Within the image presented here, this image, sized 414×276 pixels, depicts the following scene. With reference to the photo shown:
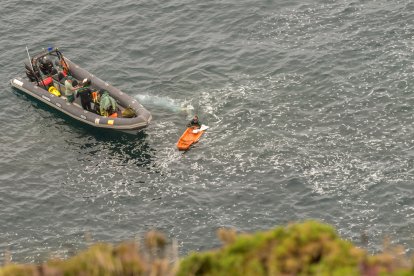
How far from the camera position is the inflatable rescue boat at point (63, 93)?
48.5 m

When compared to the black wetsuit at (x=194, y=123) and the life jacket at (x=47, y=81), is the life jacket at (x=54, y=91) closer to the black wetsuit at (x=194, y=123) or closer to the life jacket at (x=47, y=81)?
the life jacket at (x=47, y=81)

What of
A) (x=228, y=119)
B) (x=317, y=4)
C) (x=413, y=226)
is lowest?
(x=413, y=226)

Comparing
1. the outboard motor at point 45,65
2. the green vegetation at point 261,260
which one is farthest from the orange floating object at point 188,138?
the green vegetation at point 261,260

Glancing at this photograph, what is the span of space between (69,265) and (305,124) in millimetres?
28446

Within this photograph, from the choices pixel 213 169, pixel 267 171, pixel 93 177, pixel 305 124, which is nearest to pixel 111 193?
pixel 93 177

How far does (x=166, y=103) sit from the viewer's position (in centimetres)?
5156

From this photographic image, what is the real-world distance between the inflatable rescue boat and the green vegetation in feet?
89.6

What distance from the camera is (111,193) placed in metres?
43.3

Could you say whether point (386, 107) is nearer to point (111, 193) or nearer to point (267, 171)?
point (267, 171)

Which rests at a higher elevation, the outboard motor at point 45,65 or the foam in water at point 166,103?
the outboard motor at point 45,65

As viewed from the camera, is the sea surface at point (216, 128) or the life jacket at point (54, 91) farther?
the life jacket at point (54, 91)

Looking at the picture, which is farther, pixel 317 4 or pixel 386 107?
pixel 317 4

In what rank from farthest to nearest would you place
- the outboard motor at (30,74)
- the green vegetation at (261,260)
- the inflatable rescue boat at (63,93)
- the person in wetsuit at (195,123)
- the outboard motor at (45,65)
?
the outboard motor at (45,65) → the outboard motor at (30,74) → the inflatable rescue boat at (63,93) → the person in wetsuit at (195,123) → the green vegetation at (261,260)

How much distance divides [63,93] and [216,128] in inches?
524
